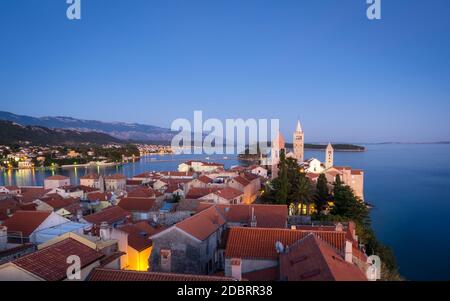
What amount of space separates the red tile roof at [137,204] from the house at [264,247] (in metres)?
15.2

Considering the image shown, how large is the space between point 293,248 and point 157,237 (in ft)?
17.3

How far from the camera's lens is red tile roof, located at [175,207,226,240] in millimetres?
13391

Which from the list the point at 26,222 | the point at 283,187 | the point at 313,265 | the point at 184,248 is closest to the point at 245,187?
the point at 283,187

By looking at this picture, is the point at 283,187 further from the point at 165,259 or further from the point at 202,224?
the point at 165,259

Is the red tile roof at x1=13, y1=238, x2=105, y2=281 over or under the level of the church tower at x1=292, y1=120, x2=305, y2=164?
under

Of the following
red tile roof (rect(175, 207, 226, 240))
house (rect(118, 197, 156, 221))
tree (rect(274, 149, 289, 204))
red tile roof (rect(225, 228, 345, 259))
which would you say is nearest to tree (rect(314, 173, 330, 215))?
tree (rect(274, 149, 289, 204))

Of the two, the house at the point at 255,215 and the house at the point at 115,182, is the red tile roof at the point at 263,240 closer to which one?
the house at the point at 255,215

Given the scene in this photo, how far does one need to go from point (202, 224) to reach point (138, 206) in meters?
13.8

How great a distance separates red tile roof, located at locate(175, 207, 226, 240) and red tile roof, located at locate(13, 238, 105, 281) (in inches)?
196

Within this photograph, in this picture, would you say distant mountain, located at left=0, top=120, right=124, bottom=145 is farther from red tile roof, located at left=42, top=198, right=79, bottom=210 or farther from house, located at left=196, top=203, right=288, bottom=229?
house, located at left=196, top=203, right=288, bottom=229

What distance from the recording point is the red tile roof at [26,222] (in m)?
17.0
